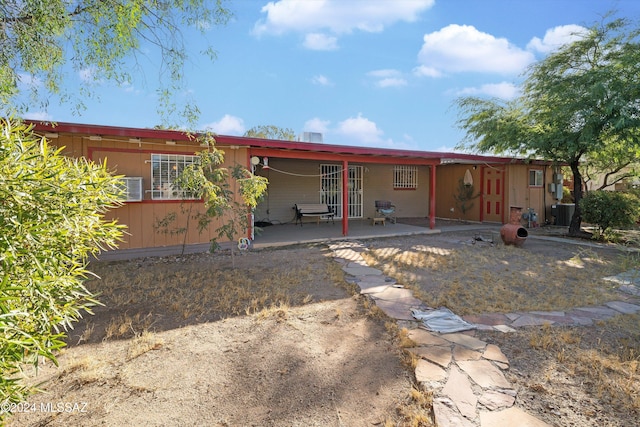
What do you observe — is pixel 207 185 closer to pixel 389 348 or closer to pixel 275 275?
pixel 275 275

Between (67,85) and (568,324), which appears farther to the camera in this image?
(67,85)

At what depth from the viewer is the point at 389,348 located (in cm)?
279

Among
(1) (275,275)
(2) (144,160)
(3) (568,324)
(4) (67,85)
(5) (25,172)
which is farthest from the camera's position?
(2) (144,160)

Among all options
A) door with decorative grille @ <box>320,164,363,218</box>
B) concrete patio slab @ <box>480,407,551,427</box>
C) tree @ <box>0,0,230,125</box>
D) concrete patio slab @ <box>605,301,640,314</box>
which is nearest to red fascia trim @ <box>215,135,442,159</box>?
tree @ <box>0,0,230,125</box>

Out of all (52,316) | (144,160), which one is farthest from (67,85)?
(52,316)

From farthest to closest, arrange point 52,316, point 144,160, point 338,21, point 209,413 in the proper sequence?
point 338,21, point 144,160, point 209,413, point 52,316

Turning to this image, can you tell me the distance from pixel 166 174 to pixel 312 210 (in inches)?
192

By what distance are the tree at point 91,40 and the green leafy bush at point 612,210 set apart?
31.2 ft

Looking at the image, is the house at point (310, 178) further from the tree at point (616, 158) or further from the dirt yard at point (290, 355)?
the dirt yard at point (290, 355)

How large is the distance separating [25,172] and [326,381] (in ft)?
6.84

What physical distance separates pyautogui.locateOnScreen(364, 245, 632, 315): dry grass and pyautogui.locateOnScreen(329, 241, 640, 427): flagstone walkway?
0.22 meters

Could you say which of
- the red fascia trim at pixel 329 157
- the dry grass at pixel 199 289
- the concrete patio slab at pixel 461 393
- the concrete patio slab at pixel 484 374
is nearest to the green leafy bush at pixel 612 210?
the red fascia trim at pixel 329 157

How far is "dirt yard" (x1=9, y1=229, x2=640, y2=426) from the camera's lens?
203 cm

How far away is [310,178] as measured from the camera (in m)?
11.2
